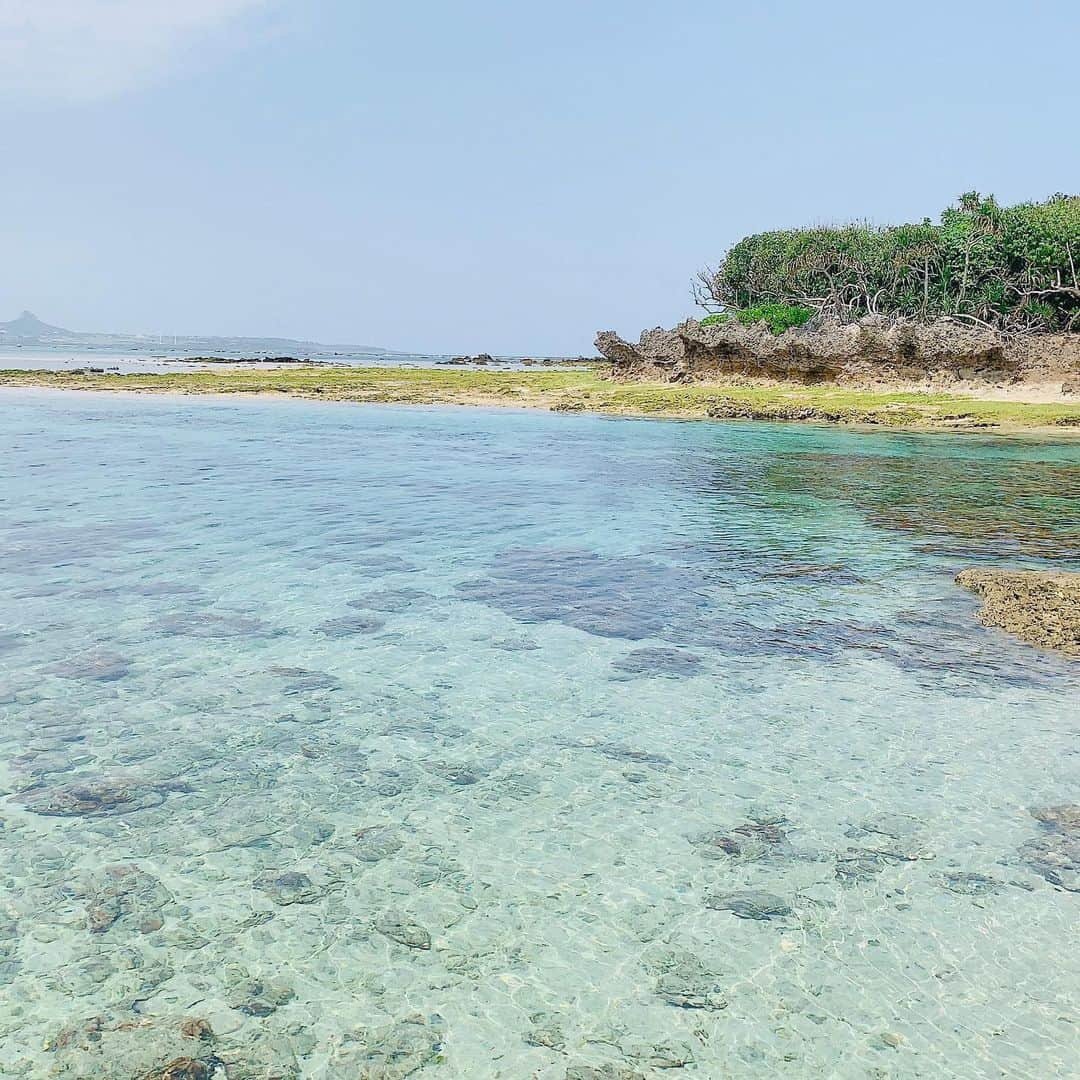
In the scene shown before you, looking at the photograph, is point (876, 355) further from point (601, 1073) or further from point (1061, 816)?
point (601, 1073)

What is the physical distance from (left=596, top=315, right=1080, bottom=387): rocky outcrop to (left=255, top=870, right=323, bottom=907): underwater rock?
131 ft

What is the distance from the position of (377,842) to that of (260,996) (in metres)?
1.47

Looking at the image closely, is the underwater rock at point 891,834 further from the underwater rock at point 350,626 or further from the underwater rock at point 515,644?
the underwater rock at point 350,626

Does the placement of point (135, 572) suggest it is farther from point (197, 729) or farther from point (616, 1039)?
point (616, 1039)

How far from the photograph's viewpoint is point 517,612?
11.1 meters

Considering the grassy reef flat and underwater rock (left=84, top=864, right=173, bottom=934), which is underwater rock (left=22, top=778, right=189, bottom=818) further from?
the grassy reef flat

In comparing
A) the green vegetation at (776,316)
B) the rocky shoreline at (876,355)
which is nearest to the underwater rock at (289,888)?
the rocky shoreline at (876,355)

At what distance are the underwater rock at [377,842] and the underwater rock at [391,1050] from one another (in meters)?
1.45

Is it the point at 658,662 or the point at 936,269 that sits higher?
the point at 936,269

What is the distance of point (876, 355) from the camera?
42.4 metres

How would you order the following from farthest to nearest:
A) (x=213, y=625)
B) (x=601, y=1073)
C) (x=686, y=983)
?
1. (x=213, y=625)
2. (x=686, y=983)
3. (x=601, y=1073)

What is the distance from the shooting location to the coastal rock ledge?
9828 mm

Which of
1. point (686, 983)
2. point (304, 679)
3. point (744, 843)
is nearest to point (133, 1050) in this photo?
point (686, 983)

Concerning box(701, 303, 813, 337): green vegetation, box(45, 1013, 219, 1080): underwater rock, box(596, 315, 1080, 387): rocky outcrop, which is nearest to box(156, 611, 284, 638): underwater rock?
box(45, 1013, 219, 1080): underwater rock
